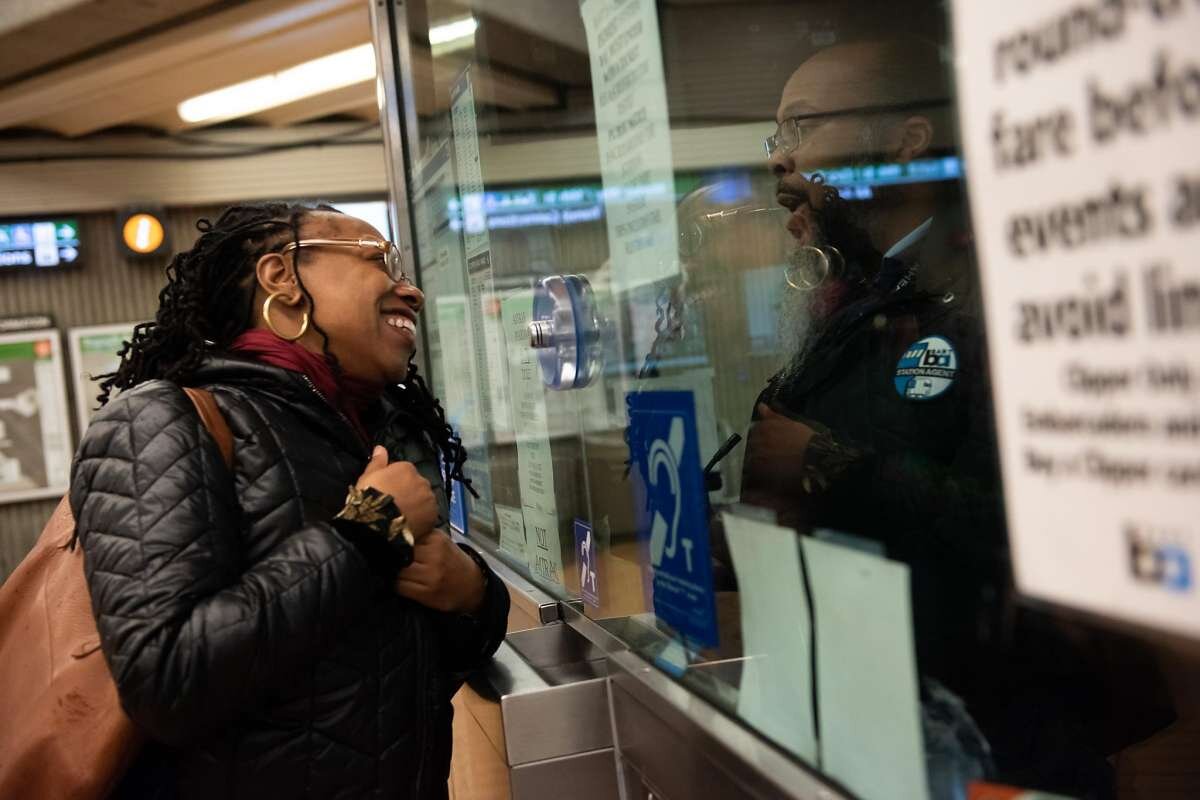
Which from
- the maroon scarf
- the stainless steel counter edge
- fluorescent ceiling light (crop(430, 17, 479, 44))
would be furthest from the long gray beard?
fluorescent ceiling light (crop(430, 17, 479, 44))

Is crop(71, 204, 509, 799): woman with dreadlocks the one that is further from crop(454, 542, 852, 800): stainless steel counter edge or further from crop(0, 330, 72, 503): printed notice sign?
crop(0, 330, 72, 503): printed notice sign

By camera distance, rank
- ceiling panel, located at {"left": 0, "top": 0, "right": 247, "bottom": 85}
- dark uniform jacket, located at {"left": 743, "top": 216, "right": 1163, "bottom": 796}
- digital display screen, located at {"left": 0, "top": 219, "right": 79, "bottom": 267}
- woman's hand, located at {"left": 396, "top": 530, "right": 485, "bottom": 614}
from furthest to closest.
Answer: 1. digital display screen, located at {"left": 0, "top": 219, "right": 79, "bottom": 267}
2. ceiling panel, located at {"left": 0, "top": 0, "right": 247, "bottom": 85}
3. woman's hand, located at {"left": 396, "top": 530, "right": 485, "bottom": 614}
4. dark uniform jacket, located at {"left": 743, "top": 216, "right": 1163, "bottom": 796}

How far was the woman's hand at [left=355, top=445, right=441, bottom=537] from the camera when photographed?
131 centimetres

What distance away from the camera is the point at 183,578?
1.13 m

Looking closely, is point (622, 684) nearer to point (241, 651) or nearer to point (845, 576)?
point (241, 651)

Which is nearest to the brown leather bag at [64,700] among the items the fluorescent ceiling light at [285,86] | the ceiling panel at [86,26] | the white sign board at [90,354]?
the ceiling panel at [86,26]

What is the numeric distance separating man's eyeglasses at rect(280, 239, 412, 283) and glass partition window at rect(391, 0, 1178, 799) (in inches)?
7.5

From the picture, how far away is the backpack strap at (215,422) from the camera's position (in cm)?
125

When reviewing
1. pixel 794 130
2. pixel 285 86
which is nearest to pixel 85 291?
pixel 285 86

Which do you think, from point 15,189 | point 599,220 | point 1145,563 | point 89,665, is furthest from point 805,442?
point 15,189

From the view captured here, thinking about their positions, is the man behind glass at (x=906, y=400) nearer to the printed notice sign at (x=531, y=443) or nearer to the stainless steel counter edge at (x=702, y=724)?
the stainless steel counter edge at (x=702, y=724)

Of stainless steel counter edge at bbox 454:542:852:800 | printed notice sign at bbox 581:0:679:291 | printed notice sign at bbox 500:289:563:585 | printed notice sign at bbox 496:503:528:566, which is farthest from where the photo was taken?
printed notice sign at bbox 496:503:528:566

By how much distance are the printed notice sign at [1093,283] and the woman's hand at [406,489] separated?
0.89m

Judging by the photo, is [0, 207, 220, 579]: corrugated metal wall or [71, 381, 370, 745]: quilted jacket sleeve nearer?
[71, 381, 370, 745]: quilted jacket sleeve
